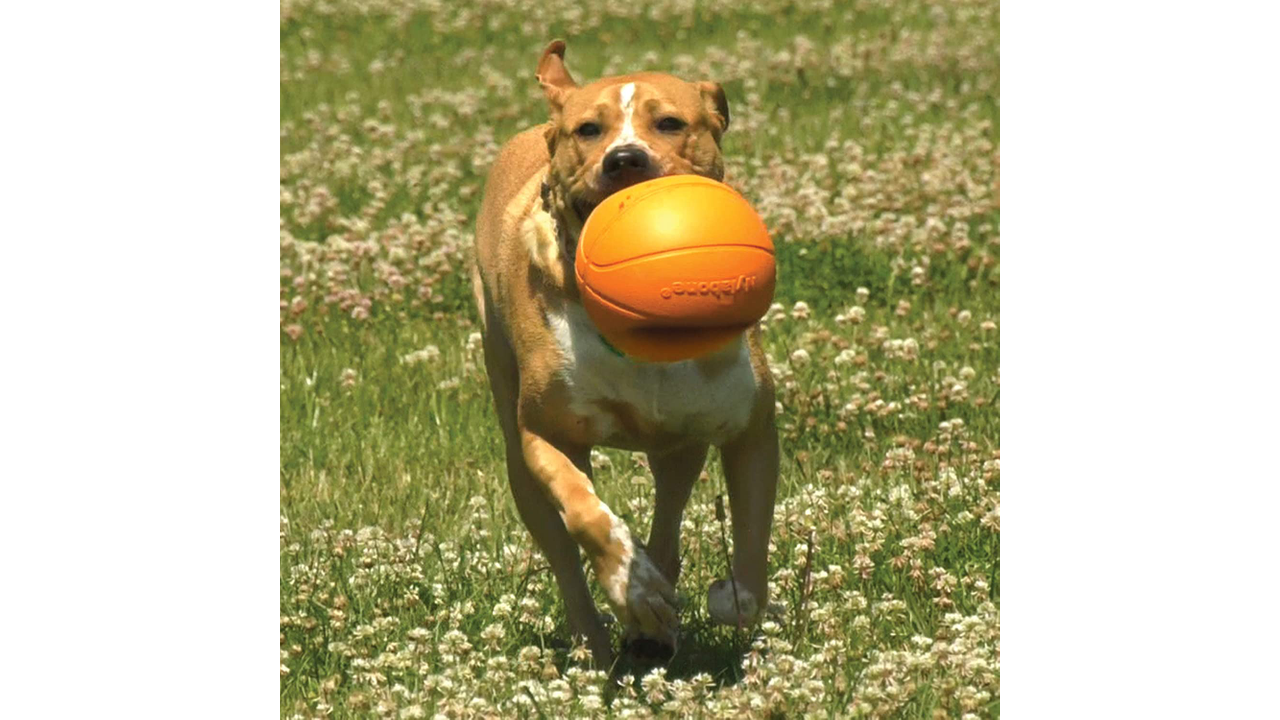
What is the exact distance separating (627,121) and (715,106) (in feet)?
1.44

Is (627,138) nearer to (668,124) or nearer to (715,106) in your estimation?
(668,124)

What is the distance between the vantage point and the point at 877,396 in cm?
862

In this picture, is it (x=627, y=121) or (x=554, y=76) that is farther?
(x=554, y=76)

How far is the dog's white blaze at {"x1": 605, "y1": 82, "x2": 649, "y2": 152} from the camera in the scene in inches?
233

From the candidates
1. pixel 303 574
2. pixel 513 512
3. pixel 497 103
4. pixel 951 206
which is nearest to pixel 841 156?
pixel 951 206

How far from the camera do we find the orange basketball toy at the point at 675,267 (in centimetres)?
546

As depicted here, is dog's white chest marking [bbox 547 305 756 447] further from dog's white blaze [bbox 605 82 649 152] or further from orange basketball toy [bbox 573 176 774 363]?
dog's white blaze [bbox 605 82 649 152]

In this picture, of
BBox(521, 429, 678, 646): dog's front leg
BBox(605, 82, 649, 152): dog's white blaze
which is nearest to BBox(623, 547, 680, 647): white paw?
BBox(521, 429, 678, 646): dog's front leg

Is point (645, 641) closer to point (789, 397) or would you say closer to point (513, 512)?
point (513, 512)

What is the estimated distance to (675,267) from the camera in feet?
17.9

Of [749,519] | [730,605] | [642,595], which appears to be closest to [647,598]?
[642,595]

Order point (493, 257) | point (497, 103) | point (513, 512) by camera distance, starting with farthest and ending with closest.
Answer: point (497, 103)
point (513, 512)
point (493, 257)

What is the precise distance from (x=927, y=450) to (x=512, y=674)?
247 centimetres

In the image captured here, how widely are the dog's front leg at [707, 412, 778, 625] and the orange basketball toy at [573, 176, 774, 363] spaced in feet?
2.13
